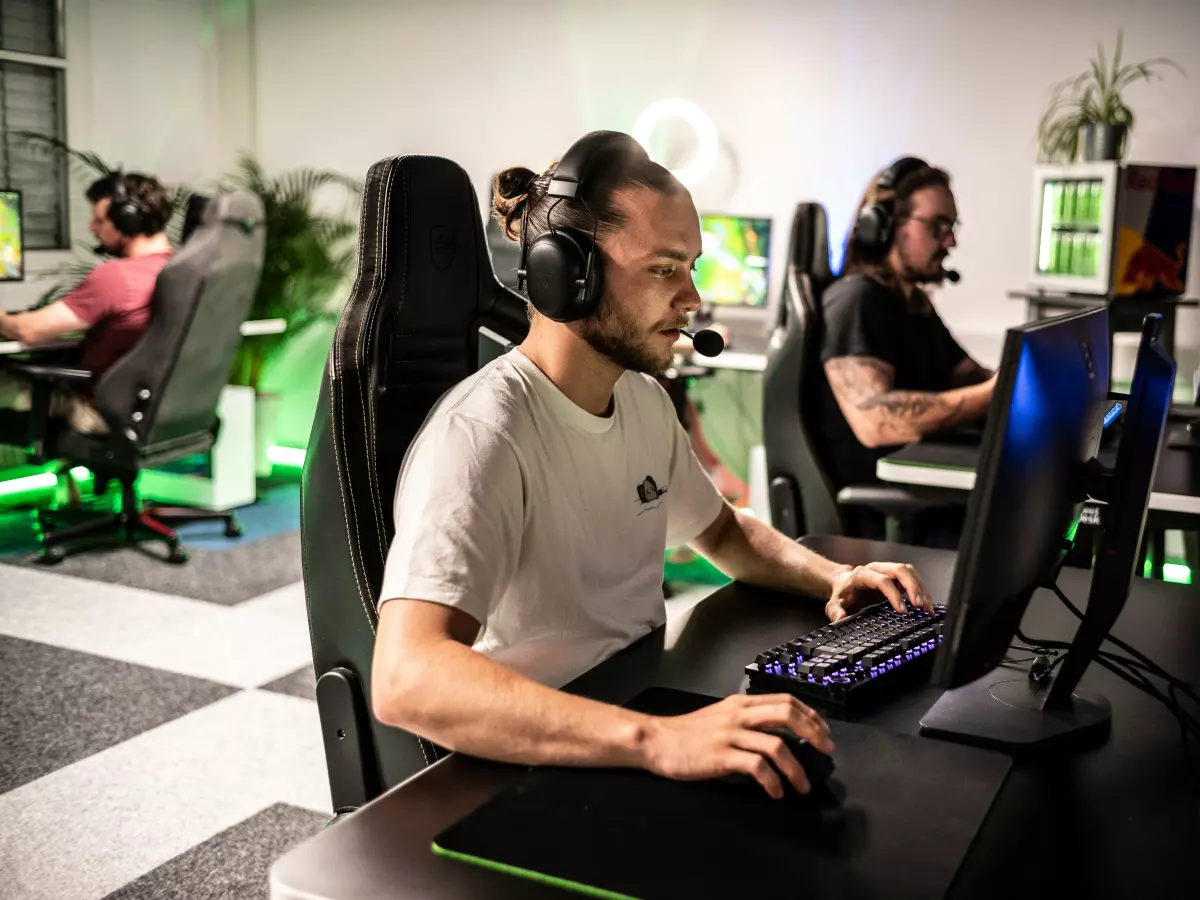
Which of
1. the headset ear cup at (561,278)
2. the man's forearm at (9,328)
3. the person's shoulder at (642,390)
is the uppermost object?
Answer: the headset ear cup at (561,278)

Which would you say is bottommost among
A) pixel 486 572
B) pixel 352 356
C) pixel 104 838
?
pixel 104 838

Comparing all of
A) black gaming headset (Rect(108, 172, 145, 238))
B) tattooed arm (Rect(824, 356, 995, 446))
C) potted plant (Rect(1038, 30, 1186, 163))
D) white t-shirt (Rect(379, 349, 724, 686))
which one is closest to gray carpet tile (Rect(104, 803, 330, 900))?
white t-shirt (Rect(379, 349, 724, 686))

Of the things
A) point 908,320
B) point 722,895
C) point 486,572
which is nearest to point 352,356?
point 486,572

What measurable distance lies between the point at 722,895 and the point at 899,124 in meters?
4.34

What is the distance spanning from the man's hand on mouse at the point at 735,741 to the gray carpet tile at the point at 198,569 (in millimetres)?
3101

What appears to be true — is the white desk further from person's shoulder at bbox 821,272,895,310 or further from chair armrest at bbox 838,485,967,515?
chair armrest at bbox 838,485,967,515

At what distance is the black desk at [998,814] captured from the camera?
895 mm

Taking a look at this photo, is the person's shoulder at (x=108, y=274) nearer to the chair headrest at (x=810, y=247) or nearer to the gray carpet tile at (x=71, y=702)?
the gray carpet tile at (x=71, y=702)

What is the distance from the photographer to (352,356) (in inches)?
56.9

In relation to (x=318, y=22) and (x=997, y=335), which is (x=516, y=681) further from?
(x=318, y=22)

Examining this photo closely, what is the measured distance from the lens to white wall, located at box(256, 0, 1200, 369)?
4.49 metres

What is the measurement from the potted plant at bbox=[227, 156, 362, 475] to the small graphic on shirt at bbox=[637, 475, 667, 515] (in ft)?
13.7

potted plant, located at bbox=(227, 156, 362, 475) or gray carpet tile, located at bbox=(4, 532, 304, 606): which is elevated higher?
potted plant, located at bbox=(227, 156, 362, 475)

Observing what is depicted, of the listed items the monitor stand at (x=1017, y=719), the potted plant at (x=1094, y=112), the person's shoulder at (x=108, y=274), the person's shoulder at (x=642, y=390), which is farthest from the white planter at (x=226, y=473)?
the monitor stand at (x=1017, y=719)
